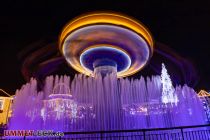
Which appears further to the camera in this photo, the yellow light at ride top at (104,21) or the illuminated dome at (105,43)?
the illuminated dome at (105,43)

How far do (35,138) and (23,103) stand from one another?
3.62 meters

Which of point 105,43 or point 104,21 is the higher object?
point 104,21

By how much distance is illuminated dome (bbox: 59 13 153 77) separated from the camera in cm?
1522

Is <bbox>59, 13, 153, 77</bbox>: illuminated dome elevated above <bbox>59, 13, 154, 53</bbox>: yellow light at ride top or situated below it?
below

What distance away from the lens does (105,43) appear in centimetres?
1681

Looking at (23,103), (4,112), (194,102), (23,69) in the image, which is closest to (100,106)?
(23,103)

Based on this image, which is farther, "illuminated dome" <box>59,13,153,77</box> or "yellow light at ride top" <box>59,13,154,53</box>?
"illuminated dome" <box>59,13,153,77</box>

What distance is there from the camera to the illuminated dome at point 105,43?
15219mm

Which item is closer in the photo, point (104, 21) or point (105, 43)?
point (104, 21)

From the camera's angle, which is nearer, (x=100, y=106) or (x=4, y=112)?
(x=100, y=106)

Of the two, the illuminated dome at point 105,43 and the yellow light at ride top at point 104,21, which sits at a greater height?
the yellow light at ride top at point 104,21

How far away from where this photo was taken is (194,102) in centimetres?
1609

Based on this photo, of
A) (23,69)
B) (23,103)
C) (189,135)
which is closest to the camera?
(189,135)

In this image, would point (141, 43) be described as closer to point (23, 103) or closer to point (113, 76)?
point (113, 76)
